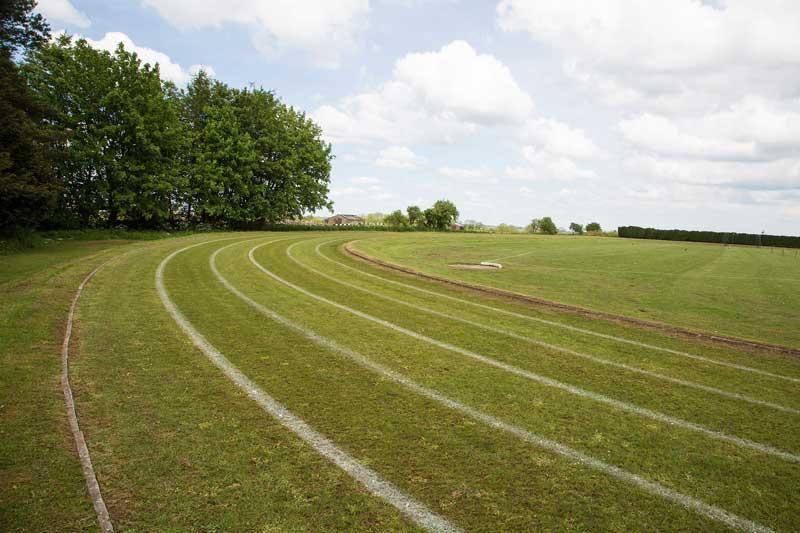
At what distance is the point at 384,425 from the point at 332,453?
866mm

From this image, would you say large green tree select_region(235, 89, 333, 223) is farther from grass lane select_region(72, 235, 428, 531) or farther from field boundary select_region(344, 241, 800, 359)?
grass lane select_region(72, 235, 428, 531)

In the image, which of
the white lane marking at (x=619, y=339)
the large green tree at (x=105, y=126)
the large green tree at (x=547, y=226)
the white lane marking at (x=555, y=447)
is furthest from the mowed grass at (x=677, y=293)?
the large green tree at (x=547, y=226)

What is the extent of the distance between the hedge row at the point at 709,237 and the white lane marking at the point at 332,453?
95.9 metres

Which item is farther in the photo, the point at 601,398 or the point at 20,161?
the point at 20,161

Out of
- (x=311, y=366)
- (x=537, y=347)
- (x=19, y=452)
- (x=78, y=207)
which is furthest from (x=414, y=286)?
(x=78, y=207)

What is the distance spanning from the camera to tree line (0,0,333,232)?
23.4 metres

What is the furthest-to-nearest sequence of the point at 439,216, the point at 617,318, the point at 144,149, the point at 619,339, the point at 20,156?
1. the point at 439,216
2. the point at 144,149
3. the point at 20,156
4. the point at 617,318
5. the point at 619,339

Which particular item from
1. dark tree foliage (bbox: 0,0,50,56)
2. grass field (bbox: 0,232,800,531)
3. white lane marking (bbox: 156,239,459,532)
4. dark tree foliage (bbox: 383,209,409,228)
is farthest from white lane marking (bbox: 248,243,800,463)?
dark tree foliage (bbox: 383,209,409,228)

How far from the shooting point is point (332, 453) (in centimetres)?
481

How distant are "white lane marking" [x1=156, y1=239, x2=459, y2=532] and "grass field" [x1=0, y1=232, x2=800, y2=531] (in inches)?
1.1

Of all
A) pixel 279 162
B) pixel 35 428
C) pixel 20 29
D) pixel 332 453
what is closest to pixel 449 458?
pixel 332 453

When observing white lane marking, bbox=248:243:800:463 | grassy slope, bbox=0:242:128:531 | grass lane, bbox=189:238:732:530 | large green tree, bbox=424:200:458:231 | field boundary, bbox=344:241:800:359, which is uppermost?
large green tree, bbox=424:200:458:231

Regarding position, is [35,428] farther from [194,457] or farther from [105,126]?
[105,126]

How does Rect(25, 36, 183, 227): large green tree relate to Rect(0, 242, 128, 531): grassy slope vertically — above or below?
above
